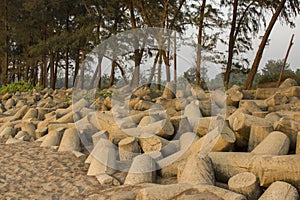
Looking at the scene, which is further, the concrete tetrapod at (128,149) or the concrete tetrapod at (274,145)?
the concrete tetrapod at (128,149)

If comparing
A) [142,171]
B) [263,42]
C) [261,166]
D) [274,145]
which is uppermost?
[263,42]

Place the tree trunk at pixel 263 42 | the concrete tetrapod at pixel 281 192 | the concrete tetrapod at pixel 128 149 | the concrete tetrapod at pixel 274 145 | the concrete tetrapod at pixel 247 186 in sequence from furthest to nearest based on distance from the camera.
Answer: the tree trunk at pixel 263 42 → the concrete tetrapod at pixel 128 149 → the concrete tetrapod at pixel 274 145 → the concrete tetrapod at pixel 247 186 → the concrete tetrapod at pixel 281 192

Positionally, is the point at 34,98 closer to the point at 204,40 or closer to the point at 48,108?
the point at 48,108

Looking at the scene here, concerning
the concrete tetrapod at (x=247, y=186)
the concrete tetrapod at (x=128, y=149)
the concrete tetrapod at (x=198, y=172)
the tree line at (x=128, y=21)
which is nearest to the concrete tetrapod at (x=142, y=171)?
the concrete tetrapod at (x=198, y=172)

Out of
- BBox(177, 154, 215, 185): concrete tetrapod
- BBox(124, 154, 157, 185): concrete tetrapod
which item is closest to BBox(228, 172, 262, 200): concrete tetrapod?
BBox(177, 154, 215, 185): concrete tetrapod

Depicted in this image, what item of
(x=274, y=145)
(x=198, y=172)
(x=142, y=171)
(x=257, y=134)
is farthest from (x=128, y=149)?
(x=274, y=145)

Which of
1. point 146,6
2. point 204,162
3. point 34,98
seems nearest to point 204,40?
point 146,6

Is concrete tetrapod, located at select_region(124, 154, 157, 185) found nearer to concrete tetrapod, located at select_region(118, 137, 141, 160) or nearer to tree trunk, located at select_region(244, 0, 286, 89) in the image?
concrete tetrapod, located at select_region(118, 137, 141, 160)

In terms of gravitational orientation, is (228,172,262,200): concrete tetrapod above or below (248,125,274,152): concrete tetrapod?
below

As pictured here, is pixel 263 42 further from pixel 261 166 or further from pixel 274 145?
pixel 261 166

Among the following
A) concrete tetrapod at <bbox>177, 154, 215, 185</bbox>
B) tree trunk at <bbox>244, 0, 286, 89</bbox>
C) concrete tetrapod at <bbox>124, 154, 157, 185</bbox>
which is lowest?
concrete tetrapod at <bbox>124, 154, 157, 185</bbox>

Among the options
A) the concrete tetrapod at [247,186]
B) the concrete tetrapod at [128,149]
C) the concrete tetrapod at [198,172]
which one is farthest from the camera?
the concrete tetrapod at [128,149]

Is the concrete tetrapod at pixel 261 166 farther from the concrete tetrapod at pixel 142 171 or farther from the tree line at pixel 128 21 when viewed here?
the tree line at pixel 128 21

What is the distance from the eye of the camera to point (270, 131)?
354cm
